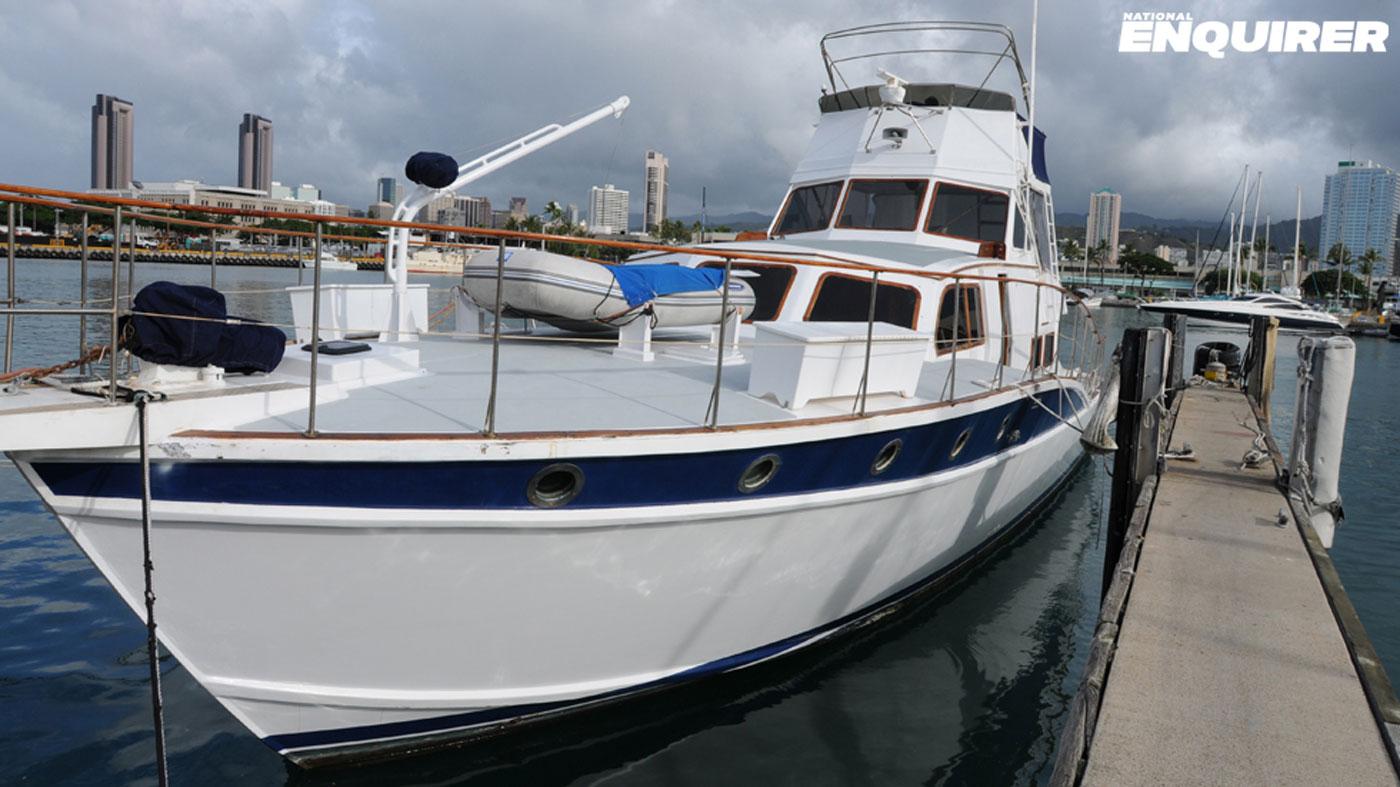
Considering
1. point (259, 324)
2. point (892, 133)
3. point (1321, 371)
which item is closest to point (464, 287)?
point (259, 324)

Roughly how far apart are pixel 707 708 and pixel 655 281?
308 centimetres

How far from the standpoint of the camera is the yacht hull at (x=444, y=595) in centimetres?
438

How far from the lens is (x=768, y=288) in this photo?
8.83 m

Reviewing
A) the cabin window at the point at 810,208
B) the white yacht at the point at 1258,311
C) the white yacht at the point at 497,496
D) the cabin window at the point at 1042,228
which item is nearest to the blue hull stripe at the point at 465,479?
the white yacht at the point at 497,496

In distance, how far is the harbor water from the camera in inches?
216

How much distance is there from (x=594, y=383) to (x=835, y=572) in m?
2.06

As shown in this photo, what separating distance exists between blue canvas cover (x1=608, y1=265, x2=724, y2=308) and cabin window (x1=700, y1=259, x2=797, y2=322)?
102 centimetres

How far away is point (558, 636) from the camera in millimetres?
5176

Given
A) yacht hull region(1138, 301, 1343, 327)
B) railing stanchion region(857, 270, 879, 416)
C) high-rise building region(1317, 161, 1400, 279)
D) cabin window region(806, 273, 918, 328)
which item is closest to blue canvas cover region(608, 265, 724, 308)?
cabin window region(806, 273, 918, 328)

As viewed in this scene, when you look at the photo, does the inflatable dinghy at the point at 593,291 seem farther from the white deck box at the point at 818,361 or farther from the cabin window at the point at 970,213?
the cabin window at the point at 970,213

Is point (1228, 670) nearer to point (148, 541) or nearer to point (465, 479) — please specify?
point (465, 479)

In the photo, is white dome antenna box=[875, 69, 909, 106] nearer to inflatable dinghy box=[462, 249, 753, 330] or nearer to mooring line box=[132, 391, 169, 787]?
inflatable dinghy box=[462, 249, 753, 330]

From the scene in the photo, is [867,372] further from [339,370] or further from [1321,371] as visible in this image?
[1321,371]

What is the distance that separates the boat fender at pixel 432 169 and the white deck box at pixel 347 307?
3.02 ft
